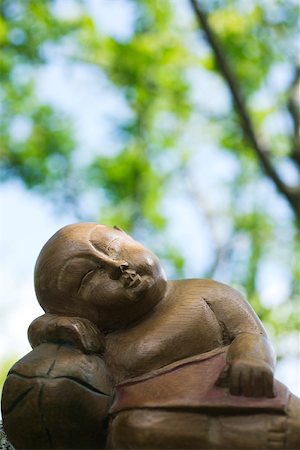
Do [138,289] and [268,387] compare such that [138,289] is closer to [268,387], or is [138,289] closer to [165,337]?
[165,337]

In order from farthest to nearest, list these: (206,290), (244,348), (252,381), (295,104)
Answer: (295,104) → (206,290) → (244,348) → (252,381)

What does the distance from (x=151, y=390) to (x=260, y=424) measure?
37 cm

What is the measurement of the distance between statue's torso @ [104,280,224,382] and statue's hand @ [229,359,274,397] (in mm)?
274

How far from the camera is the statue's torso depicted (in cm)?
246

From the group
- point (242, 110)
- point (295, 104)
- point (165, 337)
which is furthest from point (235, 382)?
point (295, 104)

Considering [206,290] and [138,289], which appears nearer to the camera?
[138,289]

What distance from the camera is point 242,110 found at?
743cm

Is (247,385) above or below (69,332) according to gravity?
below

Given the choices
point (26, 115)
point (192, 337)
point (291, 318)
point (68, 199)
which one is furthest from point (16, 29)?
point (192, 337)

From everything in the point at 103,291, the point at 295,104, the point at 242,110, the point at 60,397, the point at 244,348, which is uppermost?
the point at 295,104

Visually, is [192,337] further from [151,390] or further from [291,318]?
[291,318]

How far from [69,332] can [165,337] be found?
1.10 feet

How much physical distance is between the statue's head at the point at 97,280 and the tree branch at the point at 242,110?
491 cm

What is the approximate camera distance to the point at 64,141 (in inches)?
372
